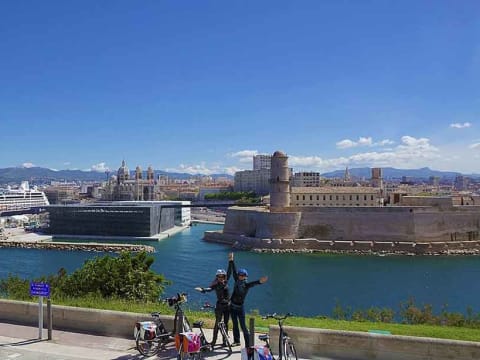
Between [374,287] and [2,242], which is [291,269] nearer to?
[374,287]

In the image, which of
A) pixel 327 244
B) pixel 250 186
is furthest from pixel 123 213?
pixel 250 186

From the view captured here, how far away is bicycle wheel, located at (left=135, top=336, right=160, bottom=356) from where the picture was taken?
211 inches

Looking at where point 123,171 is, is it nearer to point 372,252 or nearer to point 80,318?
point 372,252

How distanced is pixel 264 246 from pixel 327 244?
16.1ft

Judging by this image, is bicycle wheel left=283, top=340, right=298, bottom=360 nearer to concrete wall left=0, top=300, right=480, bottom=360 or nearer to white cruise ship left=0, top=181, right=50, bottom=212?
concrete wall left=0, top=300, right=480, bottom=360

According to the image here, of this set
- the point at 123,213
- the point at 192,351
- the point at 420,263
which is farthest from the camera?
A: the point at 123,213

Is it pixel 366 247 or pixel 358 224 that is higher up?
pixel 358 224

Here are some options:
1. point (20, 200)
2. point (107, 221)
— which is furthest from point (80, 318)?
point (20, 200)

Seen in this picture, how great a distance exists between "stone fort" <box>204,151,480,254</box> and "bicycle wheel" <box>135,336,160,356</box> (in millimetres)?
32836

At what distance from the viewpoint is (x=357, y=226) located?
39.6 meters

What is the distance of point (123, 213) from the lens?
50.2 m

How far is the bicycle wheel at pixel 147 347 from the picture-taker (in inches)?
211

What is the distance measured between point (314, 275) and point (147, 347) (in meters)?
23.0

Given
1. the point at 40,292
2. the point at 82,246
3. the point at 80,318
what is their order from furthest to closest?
the point at 82,246
the point at 80,318
the point at 40,292
